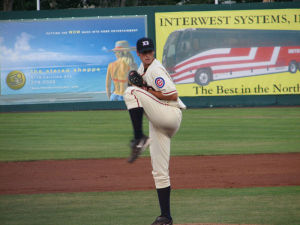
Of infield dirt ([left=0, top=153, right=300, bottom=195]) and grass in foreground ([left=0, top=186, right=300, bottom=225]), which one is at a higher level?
grass in foreground ([left=0, top=186, right=300, bottom=225])

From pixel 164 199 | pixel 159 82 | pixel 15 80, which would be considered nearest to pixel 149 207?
pixel 164 199

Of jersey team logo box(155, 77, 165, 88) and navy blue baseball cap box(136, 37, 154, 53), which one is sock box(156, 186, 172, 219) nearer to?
jersey team logo box(155, 77, 165, 88)

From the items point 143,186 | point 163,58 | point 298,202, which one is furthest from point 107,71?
point 298,202

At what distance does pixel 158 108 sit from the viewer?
15.8 feet

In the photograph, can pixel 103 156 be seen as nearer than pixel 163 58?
Yes

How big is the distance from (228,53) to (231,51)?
0.14m

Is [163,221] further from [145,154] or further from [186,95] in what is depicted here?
[186,95]

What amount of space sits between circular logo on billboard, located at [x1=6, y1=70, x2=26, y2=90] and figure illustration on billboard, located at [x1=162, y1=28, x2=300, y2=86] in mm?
5807

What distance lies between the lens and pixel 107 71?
22.3m

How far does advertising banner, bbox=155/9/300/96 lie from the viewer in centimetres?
2225

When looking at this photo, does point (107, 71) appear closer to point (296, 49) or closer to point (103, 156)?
point (296, 49)

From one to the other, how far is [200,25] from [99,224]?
17560 mm

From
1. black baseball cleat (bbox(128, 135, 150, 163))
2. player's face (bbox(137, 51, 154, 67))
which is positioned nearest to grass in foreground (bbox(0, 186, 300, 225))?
black baseball cleat (bbox(128, 135, 150, 163))

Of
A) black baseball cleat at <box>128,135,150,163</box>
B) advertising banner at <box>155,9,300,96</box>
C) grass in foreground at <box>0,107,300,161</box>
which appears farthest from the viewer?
advertising banner at <box>155,9,300,96</box>
